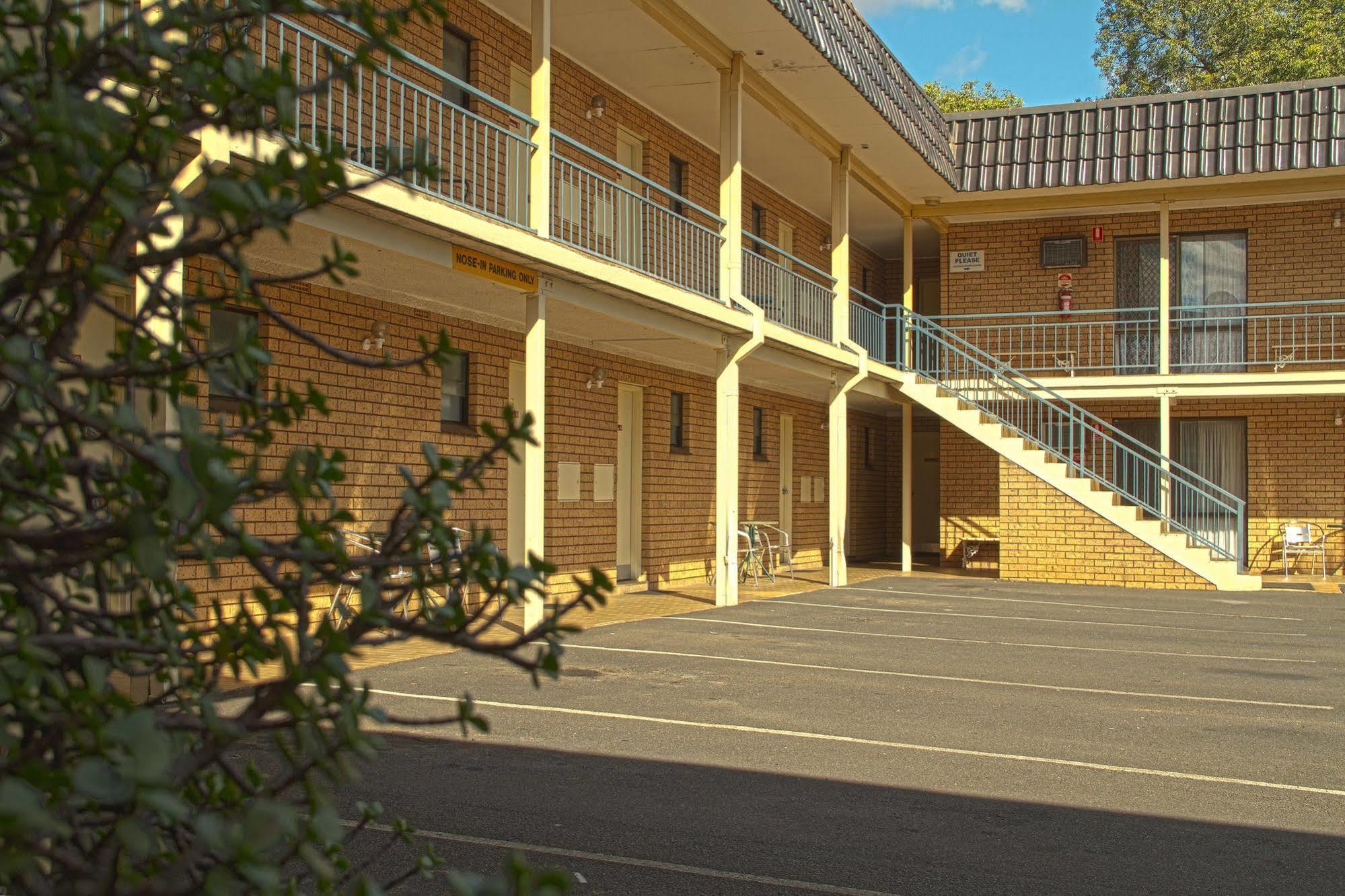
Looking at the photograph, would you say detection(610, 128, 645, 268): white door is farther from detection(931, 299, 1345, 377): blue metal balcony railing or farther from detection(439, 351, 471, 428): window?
detection(931, 299, 1345, 377): blue metal balcony railing

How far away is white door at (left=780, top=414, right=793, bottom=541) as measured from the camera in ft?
74.0

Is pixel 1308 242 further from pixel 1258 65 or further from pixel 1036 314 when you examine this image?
pixel 1258 65

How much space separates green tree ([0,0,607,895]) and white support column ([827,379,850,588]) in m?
16.8

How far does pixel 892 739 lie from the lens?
7.62 metres

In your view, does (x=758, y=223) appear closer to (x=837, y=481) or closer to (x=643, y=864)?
(x=837, y=481)

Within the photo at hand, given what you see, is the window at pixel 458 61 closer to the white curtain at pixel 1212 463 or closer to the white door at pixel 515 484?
the white door at pixel 515 484

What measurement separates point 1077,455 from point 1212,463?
2248mm

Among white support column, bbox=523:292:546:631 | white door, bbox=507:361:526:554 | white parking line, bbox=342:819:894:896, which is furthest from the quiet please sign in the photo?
Answer: white parking line, bbox=342:819:894:896

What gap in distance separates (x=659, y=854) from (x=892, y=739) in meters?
2.84

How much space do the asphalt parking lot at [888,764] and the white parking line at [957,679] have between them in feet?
0.11

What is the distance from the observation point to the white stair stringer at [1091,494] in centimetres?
1838

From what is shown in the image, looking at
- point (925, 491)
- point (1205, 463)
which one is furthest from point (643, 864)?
point (925, 491)

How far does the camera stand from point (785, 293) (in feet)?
64.7

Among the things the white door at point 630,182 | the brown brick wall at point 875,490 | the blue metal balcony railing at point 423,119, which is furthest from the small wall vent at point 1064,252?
the blue metal balcony railing at point 423,119
